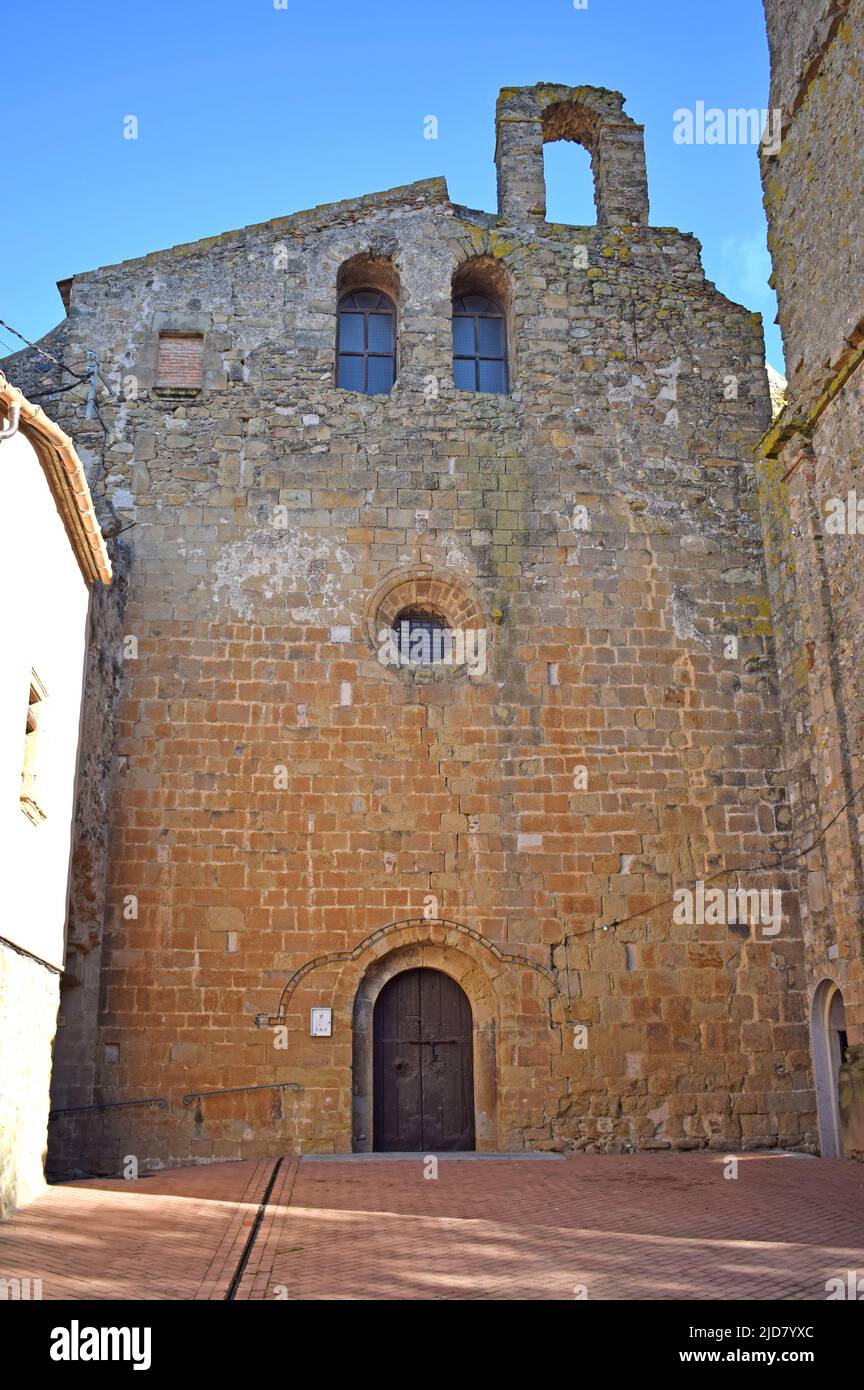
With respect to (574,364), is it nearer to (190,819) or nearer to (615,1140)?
(190,819)

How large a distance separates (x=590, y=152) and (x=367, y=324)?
12.8 ft

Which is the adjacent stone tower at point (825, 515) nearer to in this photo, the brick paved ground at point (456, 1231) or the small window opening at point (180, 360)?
the brick paved ground at point (456, 1231)

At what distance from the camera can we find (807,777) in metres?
12.4

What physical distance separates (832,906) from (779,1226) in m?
4.43

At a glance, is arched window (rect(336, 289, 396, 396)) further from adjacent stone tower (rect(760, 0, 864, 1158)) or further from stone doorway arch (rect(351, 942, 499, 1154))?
stone doorway arch (rect(351, 942, 499, 1154))

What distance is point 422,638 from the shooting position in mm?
13172

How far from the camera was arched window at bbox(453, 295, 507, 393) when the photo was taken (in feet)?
46.7

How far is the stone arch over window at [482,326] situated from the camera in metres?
14.2

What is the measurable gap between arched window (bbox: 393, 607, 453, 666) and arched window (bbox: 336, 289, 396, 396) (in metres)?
2.74

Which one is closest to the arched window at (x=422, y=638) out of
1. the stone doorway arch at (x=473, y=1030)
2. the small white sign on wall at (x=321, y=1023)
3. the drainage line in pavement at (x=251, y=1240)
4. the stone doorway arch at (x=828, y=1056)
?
the stone doorway arch at (x=473, y=1030)

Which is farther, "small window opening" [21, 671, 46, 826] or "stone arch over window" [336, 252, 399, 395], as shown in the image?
"stone arch over window" [336, 252, 399, 395]

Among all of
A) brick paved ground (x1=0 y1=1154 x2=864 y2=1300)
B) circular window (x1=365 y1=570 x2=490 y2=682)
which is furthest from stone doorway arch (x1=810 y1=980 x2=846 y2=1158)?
circular window (x1=365 y1=570 x2=490 y2=682)

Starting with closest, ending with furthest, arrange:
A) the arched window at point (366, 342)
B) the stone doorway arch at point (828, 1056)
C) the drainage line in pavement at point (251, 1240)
→ the drainage line in pavement at point (251, 1240) → the stone doorway arch at point (828, 1056) → the arched window at point (366, 342)

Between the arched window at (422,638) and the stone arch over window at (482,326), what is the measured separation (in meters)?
2.90
